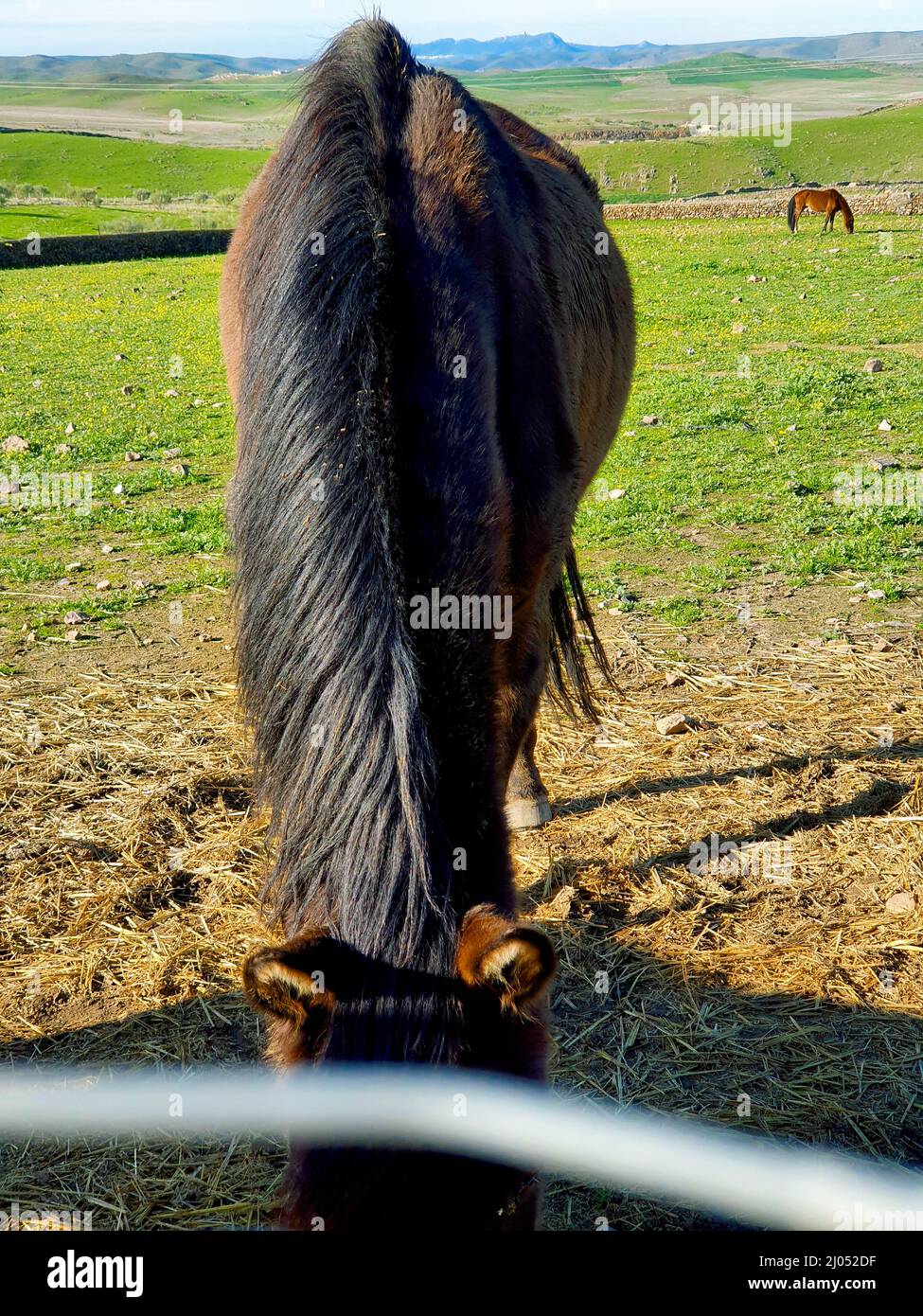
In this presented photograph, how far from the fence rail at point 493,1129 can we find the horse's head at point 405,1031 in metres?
0.04

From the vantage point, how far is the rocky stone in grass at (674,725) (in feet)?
16.7

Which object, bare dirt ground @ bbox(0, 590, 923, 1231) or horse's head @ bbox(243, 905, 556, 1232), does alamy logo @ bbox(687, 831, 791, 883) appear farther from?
horse's head @ bbox(243, 905, 556, 1232)

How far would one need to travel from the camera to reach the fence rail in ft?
5.68

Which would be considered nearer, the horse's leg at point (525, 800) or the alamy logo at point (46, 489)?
the horse's leg at point (525, 800)

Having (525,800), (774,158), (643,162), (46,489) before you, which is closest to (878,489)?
(525,800)

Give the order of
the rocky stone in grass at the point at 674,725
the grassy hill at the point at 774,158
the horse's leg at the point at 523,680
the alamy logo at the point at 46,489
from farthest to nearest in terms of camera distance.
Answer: the grassy hill at the point at 774,158
the alamy logo at the point at 46,489
the rocky stone in grass at the point at 674,725
the horse's leg at the point at 523,680

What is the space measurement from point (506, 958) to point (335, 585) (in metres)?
0.86

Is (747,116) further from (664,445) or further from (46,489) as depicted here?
(46,489)

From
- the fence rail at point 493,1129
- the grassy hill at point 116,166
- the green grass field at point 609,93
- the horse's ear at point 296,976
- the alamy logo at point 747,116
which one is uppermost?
the green grass field at point 609,93

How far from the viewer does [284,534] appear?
2299 mm

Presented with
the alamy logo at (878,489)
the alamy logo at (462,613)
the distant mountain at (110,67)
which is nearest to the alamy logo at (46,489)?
the alamy logo at (878,489)

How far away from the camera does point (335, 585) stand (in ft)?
7.08
